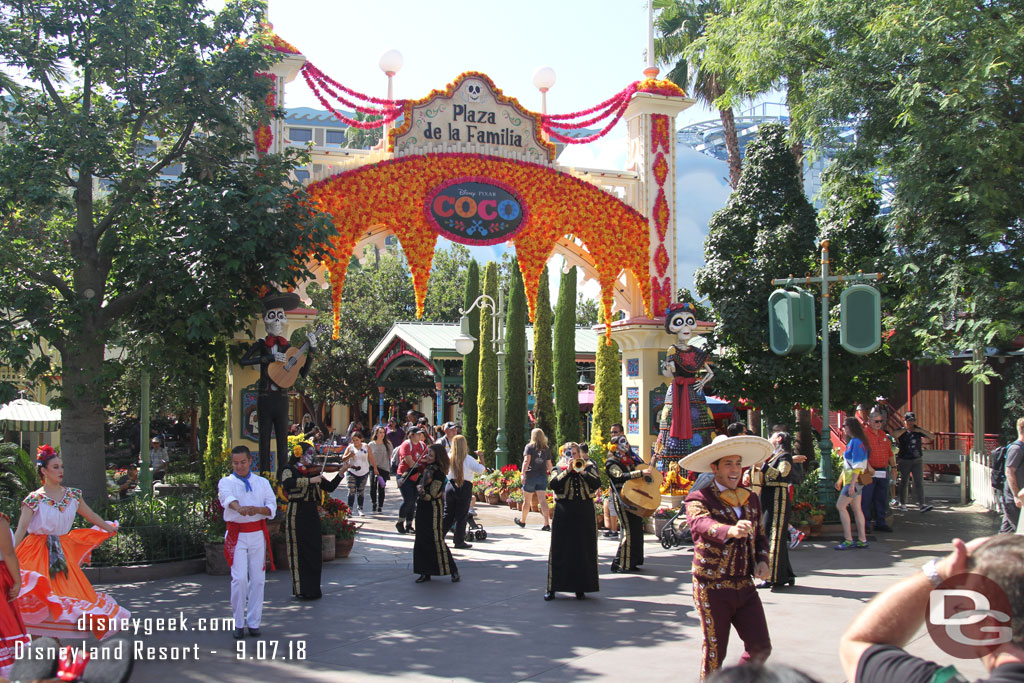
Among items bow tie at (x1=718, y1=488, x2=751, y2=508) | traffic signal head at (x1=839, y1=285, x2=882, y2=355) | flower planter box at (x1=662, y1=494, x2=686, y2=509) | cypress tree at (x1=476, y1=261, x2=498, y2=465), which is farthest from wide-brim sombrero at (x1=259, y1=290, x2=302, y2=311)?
cypress tree at (x1=476, y1=261, x2=498, y2=465)

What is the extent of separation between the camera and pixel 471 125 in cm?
1562

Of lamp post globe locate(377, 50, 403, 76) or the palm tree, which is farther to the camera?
the palm tree

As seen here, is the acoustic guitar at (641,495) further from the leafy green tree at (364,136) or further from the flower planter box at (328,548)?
the leafy green tree at (364,136)

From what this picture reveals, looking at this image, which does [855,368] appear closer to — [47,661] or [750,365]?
[750,365]

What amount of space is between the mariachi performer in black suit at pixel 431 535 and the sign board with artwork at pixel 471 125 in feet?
22.6

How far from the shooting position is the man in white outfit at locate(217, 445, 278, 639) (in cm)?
751

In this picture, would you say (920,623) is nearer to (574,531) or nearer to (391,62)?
(574,531)

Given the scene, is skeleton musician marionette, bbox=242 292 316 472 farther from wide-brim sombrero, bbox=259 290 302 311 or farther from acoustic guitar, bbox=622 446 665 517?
acoustic guitar, bbox=622 446 665 517

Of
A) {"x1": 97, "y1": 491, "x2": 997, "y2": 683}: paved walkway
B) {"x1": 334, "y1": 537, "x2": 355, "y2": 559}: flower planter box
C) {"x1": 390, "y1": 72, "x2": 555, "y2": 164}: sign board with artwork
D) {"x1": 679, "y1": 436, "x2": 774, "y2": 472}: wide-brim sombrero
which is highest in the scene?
{"x1": 390, "y1": 72, "x2": 555, "y2": 164}: sign board with artwork

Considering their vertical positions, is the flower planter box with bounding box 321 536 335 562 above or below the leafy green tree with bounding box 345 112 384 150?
below

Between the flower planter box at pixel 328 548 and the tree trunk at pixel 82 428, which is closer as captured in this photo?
the tree trunk at pixel 82 428

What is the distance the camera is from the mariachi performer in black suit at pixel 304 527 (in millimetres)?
9047

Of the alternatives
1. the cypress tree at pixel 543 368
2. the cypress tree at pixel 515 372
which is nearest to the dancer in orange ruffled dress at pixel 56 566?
the cypress tree at pixel 515 372

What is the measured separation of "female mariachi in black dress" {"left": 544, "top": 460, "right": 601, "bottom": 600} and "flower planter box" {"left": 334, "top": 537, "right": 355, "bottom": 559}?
349cm
